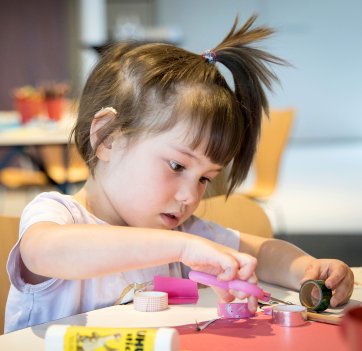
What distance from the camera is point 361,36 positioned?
33.1ft

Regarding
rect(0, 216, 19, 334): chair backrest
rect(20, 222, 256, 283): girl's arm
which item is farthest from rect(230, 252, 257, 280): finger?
rect(0, 216, 19, 334): chair backrest

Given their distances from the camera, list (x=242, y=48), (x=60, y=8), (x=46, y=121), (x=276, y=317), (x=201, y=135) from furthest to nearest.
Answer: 1. (x=60, y=8)
2. (x=46, y=121)
3. (x=242, y=48)
4. (x=201, y=135)
5. (x=276, y=317)

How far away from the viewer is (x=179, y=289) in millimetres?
1217

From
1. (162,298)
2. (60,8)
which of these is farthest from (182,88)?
(60,8)

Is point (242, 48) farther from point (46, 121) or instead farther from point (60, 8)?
point (60, 8)

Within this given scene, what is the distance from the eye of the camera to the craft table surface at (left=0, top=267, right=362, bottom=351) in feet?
3.08

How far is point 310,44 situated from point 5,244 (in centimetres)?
920

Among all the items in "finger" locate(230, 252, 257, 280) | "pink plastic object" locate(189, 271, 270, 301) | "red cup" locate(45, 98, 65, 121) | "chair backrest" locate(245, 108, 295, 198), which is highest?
"finger" locate(230, 252, 257, 280)

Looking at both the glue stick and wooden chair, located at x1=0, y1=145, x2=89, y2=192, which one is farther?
wooden chair, located at x1=0, y1=145, x2=89, y2=192

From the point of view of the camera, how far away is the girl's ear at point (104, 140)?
1.32 m

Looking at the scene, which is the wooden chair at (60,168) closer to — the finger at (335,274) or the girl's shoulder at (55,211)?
the girl's shoulder at (55,211)

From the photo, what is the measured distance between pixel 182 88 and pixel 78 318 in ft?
1.36

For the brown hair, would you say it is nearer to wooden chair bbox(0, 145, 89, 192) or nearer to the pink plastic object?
the pink plastic object

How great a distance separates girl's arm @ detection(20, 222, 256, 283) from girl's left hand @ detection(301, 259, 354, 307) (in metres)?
0.28
